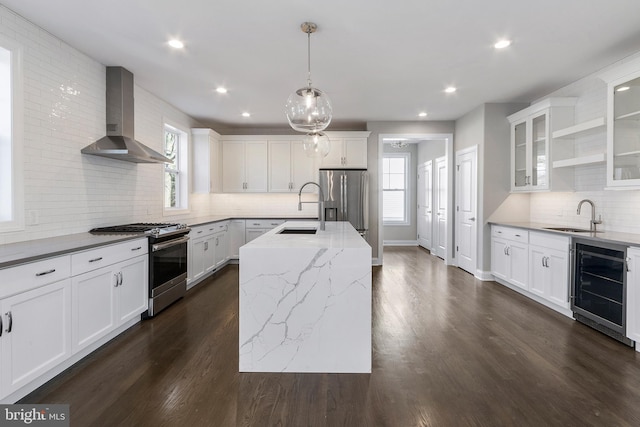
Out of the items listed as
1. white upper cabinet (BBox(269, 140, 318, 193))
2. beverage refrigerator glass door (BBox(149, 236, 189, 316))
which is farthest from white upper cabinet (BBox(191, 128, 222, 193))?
beverage refrigerator glass door (BBox(149, 236, 189, 316))

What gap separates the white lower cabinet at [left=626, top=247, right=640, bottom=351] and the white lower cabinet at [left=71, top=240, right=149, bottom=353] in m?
4.36

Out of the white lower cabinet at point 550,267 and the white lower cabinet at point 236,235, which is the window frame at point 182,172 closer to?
the white lower cabinet at point 236,235

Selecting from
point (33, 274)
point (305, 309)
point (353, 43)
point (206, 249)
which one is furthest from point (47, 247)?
point (353, 43)

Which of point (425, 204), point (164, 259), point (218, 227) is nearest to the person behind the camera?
point (164, 259)

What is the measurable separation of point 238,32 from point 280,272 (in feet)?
7.02

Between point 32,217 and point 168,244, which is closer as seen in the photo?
point 32,217

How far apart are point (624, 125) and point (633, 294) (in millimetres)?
1614

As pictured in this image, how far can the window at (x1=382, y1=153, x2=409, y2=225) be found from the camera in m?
9.20

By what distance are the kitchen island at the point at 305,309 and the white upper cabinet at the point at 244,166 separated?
4235mm

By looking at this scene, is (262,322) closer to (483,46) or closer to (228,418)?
(228,418)

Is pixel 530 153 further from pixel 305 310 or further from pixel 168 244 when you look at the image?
pixel 168 244

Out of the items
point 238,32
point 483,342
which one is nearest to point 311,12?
point 238,32

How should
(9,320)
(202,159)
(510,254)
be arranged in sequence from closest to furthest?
(9,320)
(510,254)
(202,159)

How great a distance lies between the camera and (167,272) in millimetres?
3814
